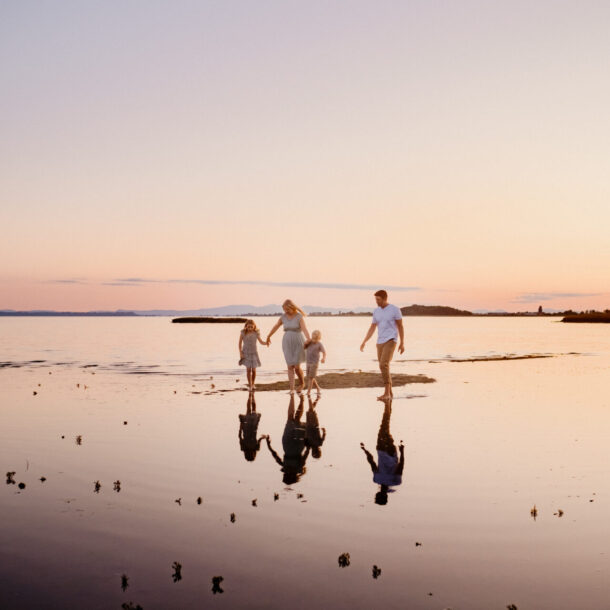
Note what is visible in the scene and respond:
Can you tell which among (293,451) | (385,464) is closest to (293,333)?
(293,451)

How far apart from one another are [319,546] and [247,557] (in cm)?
82

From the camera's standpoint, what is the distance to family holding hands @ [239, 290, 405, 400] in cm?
2109

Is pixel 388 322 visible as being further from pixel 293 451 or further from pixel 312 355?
pixel 293 451

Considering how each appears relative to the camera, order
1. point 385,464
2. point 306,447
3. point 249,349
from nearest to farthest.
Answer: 1. point 385,464
2. point 306,447
3. point 249,349

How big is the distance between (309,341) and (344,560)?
1554cm

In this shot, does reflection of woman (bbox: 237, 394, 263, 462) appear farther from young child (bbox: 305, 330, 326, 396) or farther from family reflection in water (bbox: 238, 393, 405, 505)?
young child (bbox: 305, 330, 326, 396)

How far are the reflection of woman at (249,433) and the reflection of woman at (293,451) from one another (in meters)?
0.31

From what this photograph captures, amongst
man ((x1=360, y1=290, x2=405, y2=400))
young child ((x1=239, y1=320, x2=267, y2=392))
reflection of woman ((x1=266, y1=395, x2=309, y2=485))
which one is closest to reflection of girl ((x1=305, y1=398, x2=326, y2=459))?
reflection of woman ((x1=266, y1=395, x2=309, y2=485))

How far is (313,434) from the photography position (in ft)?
48.3

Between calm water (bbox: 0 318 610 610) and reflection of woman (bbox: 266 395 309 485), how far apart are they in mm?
78

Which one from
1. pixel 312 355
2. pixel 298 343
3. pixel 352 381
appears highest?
pixel 298 343

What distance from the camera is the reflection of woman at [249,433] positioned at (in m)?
12.9

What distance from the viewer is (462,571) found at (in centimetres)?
668

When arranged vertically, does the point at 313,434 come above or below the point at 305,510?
above
